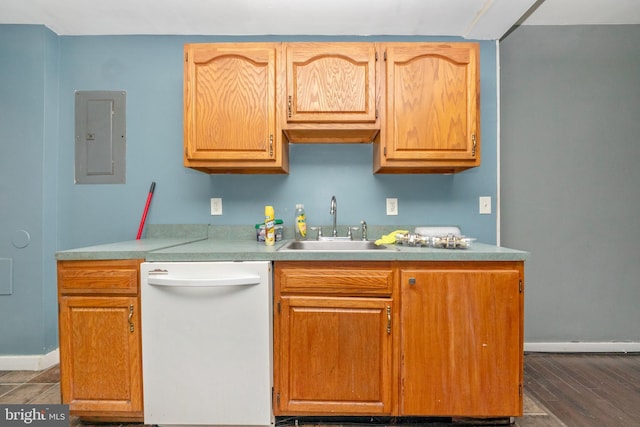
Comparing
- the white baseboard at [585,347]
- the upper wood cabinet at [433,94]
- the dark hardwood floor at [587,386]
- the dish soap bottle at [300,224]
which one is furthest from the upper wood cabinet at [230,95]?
the white baseboard at [585,347]

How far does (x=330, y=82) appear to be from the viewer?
1.85 meters

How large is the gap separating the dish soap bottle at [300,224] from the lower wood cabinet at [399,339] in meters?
0.62

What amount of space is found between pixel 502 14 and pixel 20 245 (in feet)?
10.9

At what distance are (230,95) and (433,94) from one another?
1121 millimetres

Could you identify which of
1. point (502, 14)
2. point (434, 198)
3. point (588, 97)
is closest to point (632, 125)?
point (588, 97)

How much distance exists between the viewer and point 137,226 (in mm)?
2299

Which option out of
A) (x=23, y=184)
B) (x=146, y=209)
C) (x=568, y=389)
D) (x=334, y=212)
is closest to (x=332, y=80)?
(x=334, y=212)

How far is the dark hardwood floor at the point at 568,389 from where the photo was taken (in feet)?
5.44

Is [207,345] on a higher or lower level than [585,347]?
higher

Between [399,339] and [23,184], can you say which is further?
[23,184]

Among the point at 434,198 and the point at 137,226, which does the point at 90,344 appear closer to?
the point at 137,226

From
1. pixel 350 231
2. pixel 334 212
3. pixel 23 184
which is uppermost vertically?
pixel 23 184

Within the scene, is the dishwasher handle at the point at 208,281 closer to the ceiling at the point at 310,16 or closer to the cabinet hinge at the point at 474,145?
the cabinet hinge at the point at 474,145

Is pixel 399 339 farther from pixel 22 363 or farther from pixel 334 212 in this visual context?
pixel 22 363
